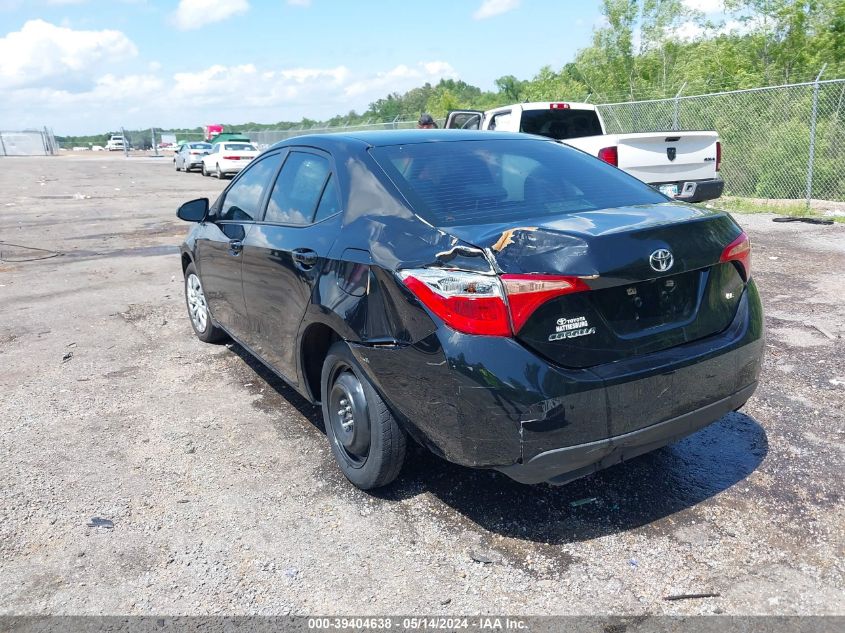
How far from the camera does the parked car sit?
3169 centimetres

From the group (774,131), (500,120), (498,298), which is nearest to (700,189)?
(500,120)

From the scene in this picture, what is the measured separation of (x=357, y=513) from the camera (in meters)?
3.18

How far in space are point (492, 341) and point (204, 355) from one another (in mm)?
3674

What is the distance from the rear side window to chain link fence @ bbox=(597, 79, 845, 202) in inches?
426

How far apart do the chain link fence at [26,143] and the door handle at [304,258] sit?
214 feet

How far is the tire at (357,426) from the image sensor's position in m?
3.06

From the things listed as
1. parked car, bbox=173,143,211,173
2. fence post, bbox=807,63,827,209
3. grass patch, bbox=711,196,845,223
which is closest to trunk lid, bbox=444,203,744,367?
grass patch, bbox=711,196,845,223

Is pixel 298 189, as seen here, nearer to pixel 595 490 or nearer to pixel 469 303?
pixel 469 303

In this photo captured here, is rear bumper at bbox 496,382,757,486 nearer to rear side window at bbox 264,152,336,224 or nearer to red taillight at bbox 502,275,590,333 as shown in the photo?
red taillight at bbox 502,275,590,333

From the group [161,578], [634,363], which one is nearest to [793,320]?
[634,363]

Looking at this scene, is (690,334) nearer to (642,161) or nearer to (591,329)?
(591,329)

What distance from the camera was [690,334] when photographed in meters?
2.87

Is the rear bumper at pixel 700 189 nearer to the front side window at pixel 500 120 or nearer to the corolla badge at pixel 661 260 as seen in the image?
the front side window at pixel 500 120

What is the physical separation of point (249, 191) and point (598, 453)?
2975 millimetres
